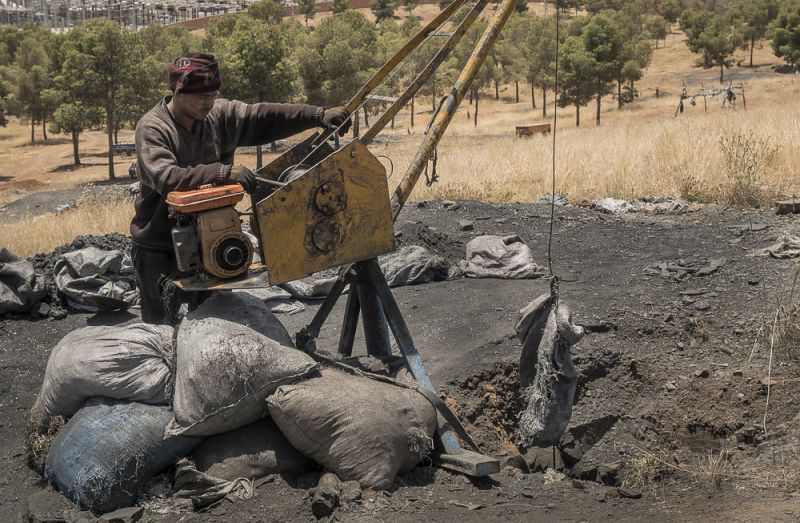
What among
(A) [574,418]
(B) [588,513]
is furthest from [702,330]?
(B) [588,513]

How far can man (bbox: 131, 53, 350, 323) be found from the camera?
416 cm

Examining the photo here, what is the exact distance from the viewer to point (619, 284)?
23.2 feet

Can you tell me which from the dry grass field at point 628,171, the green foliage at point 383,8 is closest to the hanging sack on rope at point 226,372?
the dry grass field at point 628,171

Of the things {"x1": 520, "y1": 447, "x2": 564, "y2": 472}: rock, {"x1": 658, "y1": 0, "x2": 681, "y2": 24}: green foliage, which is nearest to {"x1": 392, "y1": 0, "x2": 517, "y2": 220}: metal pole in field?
{"x1": 520, "y1": 447, "x2": 564, "y2": 472}: rock

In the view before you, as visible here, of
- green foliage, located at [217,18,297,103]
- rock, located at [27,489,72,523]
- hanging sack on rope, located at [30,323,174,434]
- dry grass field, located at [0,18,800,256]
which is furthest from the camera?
green foliage, located at [217,18,297,103]

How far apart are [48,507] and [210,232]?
1.44 m

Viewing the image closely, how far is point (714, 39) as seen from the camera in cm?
4928

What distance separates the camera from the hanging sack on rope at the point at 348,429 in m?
4.09

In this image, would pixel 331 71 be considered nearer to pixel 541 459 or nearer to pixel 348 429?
pixel 541 459

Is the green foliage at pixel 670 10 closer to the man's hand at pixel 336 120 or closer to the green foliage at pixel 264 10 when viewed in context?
the green foliage at pixel 264 10

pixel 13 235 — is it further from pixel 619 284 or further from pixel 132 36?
pixel 132 36

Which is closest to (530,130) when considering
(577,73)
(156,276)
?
(577,73)

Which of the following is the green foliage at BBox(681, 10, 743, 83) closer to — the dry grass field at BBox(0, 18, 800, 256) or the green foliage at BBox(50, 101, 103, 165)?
the green foliage at BBox(50, 101, 103, 165)

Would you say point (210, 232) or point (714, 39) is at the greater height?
point (714, 39)
